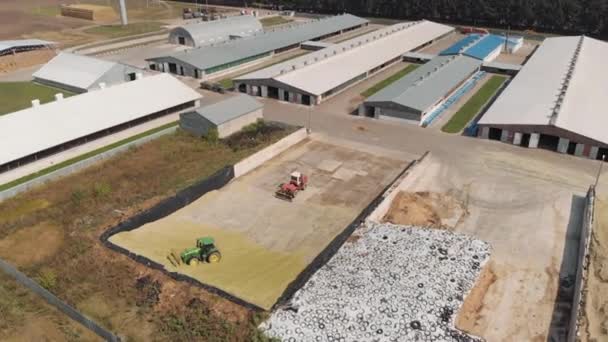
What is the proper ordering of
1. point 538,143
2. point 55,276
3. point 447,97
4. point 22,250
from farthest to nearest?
point 447,97
point 538,143
point 22,250
point 55,276

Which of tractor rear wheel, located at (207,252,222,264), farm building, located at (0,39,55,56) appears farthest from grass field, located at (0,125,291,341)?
farm building, located at (0,39,55,56)

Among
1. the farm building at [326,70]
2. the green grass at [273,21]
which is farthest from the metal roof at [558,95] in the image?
the green grass at [273,21]

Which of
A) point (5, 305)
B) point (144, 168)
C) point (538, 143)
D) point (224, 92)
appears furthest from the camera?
point (224, 92)

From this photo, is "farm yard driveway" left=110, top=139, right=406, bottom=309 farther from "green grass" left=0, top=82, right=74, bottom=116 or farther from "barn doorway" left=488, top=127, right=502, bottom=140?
"green grass" left=0, top=82, right=74, bottom=116

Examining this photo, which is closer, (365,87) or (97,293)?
(97,293)

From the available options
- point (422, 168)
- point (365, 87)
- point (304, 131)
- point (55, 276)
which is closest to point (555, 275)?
point (422, 168)

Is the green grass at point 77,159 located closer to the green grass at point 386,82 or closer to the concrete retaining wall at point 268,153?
the concrete retaining wall at point 268,153

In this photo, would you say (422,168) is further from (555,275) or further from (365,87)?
(365,87)

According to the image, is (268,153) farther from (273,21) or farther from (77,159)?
(273,21)
